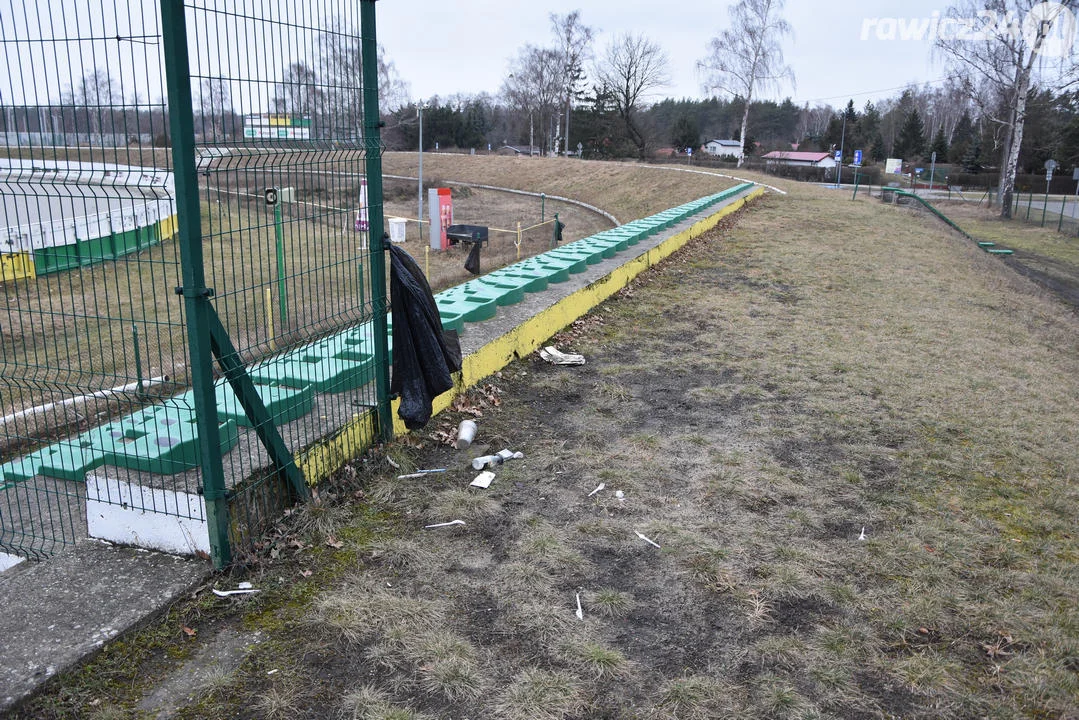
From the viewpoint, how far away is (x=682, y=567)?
389cm

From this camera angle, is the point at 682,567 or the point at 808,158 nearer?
the point at 682,567

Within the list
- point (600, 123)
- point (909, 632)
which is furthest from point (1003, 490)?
point (600, 123)

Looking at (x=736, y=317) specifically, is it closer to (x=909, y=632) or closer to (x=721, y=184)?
(x=909, y=632)

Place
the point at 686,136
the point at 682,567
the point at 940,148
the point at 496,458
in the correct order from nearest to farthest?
the point at 682,567, the point at 496,458, the point at 940,148, the point at 686,136

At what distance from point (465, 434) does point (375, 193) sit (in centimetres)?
177

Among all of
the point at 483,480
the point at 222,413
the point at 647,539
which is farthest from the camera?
the point at 483,480

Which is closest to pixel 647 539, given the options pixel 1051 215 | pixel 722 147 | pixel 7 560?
pixel 7 560

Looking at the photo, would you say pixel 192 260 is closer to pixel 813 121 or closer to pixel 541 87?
pixel 541 87

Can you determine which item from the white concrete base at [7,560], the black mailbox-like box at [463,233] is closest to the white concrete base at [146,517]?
the white concrete base at [7,560]

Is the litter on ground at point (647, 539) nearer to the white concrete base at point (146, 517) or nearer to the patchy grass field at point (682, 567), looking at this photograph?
the patchy grass field at point (682, 567)

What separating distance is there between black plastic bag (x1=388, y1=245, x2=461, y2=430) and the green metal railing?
17 cm

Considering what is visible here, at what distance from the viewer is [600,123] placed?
70.9 m

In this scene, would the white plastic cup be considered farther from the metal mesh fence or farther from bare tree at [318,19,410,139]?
the metal mesh fence

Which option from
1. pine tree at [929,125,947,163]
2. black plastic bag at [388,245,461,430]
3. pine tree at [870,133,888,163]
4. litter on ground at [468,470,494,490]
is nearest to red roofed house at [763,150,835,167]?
Answer: pine tree at [870,133,888,163]
